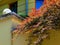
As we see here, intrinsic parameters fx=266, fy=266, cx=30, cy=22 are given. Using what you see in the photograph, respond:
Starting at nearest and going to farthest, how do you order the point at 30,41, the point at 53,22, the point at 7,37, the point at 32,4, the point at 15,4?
the point at 53,22
the point at 30,41
the point at 7,37
the point at 32,4
the point at 15,4

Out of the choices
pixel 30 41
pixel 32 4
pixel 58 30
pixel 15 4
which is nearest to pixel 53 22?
pixel 58 30

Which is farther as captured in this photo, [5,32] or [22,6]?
[22,6]

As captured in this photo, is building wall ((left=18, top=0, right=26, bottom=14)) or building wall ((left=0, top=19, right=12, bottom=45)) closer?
building wall ((left=0, top=19, right=12, bottom=45))

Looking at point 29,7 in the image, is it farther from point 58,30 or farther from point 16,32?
point 58,30

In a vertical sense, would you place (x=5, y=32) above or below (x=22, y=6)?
below

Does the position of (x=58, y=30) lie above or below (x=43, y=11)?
below

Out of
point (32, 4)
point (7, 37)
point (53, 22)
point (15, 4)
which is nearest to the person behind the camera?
point (53, 22)

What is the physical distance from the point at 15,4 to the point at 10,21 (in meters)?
5.70

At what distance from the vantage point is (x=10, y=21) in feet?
24.1

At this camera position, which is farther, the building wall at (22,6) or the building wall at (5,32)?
the building wall at (22,6)

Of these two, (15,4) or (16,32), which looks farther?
(15,4)

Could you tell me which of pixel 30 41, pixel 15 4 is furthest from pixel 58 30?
pixel 15 4

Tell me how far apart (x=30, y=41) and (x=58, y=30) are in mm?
818

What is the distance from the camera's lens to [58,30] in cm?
608
